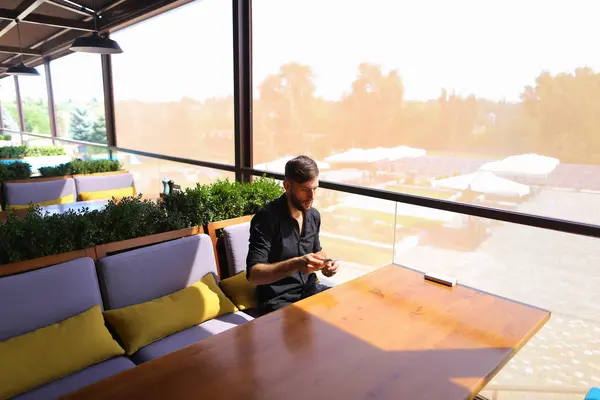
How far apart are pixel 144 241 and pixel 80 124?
53.3 feet

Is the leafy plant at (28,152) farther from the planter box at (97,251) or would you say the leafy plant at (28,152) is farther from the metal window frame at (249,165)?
the planter box at (97,251)

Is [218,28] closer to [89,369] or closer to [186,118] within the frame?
[186,118]

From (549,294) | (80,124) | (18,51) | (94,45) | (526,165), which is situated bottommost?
(549,294)

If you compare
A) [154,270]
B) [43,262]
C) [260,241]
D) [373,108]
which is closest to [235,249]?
[154,270]

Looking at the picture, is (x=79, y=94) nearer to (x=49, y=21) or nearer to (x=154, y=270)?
(x=49, y=21)

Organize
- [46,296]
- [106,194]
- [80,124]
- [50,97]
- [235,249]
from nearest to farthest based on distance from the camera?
[46,296] → [235,249] → [106,194] → [50,97] → [80,124]

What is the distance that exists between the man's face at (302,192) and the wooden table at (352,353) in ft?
1.49

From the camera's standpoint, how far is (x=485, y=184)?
444cm

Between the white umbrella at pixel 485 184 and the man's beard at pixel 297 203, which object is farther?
the white umbrella at pixel 485 184

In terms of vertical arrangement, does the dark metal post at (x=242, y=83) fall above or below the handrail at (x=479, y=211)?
above

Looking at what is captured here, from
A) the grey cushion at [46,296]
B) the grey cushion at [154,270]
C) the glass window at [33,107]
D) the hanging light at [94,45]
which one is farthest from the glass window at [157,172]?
the glass window at [33,107]

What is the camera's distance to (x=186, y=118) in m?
8.54

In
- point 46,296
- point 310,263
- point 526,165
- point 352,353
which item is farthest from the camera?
point 526,165

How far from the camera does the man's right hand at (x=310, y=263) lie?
5.37ft
